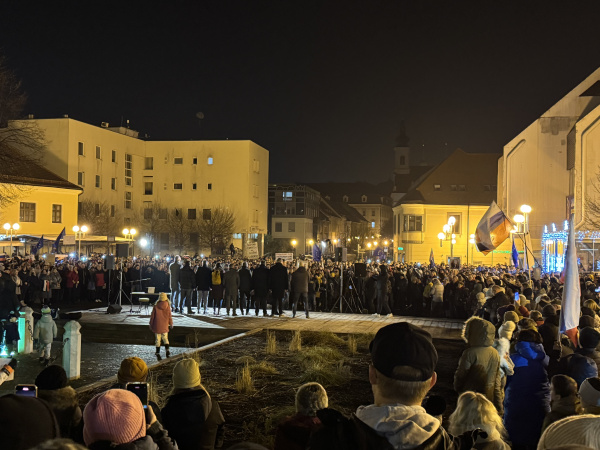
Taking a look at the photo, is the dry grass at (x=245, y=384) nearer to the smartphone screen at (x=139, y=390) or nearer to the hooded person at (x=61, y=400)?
the hooded person at (x=61, y=400)

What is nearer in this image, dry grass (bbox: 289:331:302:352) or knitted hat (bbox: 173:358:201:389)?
knitted hat (bbox: 173:358:201:389)

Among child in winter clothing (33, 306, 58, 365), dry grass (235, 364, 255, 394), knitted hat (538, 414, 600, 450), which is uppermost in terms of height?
knitted hat (538, 414, 600, 450)

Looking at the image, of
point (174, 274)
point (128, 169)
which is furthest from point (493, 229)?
point (128, 169)

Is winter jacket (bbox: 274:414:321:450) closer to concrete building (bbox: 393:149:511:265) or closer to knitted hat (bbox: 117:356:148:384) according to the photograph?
knitted hat (bbox: 117:356:148:384)

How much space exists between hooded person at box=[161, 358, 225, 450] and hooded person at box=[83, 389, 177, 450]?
6.10ft

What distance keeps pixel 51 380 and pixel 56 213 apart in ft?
163

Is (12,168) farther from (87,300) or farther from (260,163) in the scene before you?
(260,163)

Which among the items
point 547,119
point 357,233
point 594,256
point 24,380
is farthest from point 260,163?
point 24,380

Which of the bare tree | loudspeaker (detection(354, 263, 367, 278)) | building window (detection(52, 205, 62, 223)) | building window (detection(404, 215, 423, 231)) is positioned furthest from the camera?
building window (detection(404, 215, 423, 231))

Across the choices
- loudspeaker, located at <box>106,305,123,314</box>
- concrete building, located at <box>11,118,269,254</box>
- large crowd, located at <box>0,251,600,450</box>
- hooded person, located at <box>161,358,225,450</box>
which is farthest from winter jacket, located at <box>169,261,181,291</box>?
concrete building, located at <box>11,118,269,254</box>

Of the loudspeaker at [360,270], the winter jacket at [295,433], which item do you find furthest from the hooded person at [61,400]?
the loudspeaker at [360,270]

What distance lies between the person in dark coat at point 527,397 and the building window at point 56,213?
49.9 metres

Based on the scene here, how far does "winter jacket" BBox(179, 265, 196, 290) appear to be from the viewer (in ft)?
72.7

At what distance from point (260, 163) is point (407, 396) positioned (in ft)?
239
